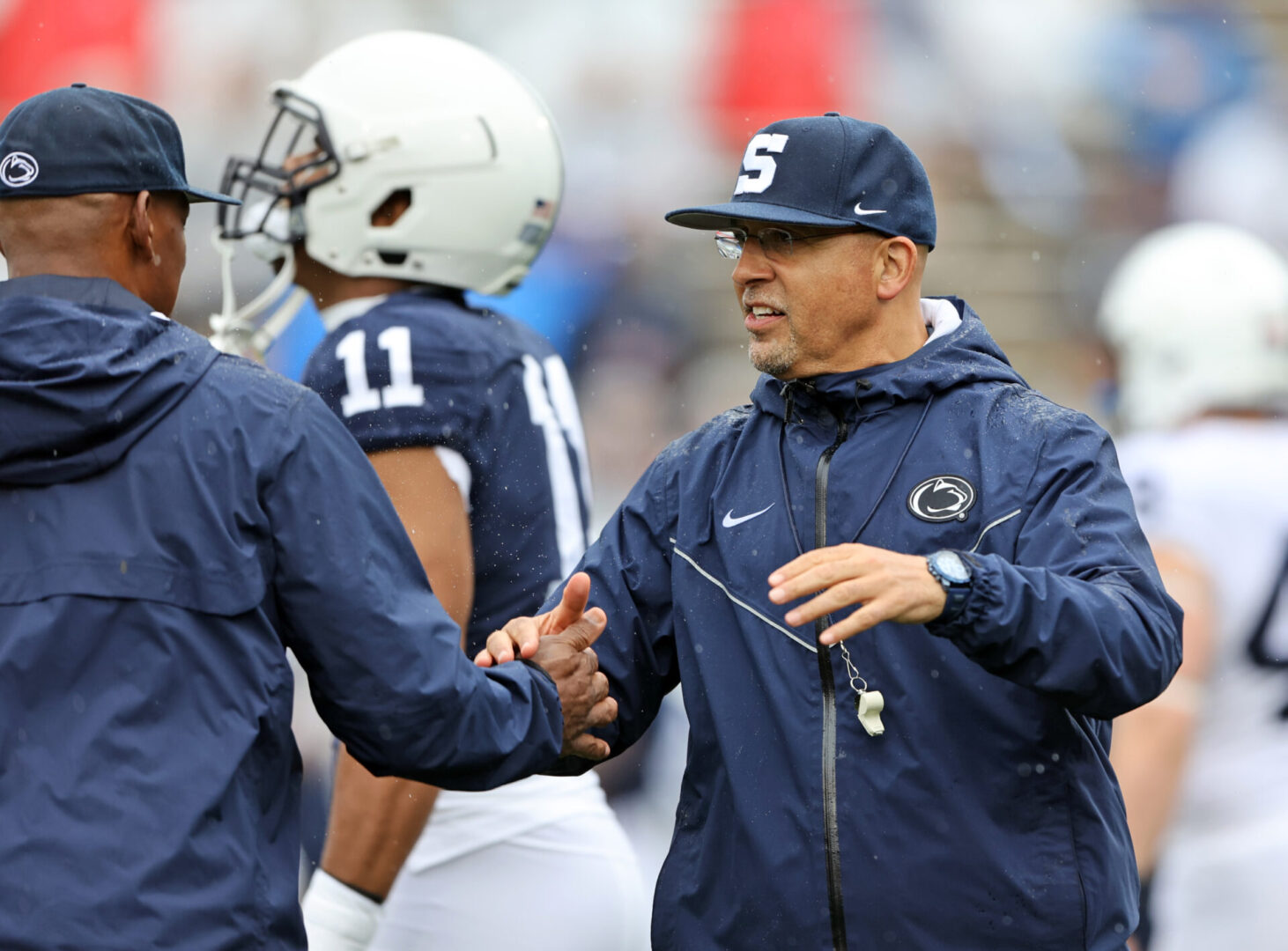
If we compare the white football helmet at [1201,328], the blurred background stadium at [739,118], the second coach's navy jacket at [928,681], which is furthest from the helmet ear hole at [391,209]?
the blurred background stadium at [739,118]

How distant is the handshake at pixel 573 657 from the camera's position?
286cm

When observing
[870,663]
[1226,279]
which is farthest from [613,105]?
[870,663]

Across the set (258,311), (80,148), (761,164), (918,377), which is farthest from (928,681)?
(258,311)

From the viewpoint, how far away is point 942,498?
2719mm

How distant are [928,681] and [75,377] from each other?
4.27 ft

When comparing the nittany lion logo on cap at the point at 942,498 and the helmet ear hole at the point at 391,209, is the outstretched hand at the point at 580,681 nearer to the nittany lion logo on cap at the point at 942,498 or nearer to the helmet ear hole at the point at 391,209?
the nittany lion logo on cap at the point at 942,498

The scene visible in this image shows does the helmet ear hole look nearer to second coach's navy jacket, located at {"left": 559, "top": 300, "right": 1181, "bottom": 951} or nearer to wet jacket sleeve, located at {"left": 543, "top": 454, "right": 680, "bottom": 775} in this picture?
wet jacket sleeve, located at {"left": 543, "top": 454, "right": 680, "bottom": 775}

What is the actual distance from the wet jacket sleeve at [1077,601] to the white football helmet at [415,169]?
1.74 metres

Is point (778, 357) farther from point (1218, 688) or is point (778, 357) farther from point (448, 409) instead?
point (1218, 688)

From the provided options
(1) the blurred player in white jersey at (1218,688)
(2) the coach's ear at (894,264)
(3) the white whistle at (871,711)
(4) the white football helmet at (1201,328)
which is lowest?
(1) the blurred player in white jersey at (1218,688)

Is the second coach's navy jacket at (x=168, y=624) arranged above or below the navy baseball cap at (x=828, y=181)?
below

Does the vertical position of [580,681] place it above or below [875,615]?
below

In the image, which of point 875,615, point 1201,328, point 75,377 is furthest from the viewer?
point 1201,328

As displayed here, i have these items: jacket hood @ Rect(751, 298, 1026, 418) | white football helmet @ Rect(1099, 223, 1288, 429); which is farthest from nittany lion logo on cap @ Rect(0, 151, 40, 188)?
white football helmet @ Rect(1099, 223, 1288, 429)
